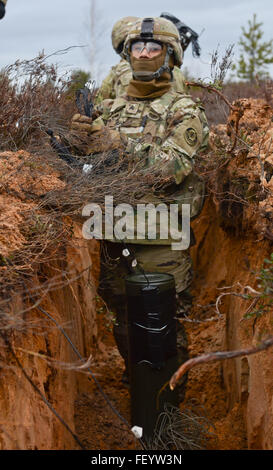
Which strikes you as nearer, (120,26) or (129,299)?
(129,299)

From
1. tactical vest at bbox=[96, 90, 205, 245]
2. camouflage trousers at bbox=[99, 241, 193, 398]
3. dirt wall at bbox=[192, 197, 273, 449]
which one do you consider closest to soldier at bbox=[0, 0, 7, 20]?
tactical vest at bbox=[96, 90, 205, 245]

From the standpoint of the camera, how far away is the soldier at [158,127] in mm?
5000

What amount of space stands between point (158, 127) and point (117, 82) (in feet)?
5.91

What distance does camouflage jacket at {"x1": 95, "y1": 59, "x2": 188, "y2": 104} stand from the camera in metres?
6.59

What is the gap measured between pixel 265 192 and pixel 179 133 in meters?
1.14

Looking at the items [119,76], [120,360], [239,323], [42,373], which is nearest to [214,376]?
[120,360]

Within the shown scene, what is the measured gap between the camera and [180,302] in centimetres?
535

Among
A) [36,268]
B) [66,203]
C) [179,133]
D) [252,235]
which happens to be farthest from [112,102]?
[36,268]

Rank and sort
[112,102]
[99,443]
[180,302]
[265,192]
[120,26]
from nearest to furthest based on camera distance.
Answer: [265,192], [99,443], [180,302], [112,102], [120,26]

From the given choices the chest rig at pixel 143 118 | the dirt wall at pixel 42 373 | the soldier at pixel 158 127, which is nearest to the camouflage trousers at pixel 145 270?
the soldier at pixel 158 127

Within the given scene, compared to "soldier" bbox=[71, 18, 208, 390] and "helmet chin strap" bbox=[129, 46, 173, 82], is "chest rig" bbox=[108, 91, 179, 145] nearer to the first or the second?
"soldier" bbox=[71, 18, 208, 390]

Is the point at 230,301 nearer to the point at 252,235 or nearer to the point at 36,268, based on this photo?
the point at 252,235

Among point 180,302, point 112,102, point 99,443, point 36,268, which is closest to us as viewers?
point 36,268

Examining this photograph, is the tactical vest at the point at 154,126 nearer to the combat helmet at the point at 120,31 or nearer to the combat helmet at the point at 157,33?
the combat helmet at the point at 157,33
